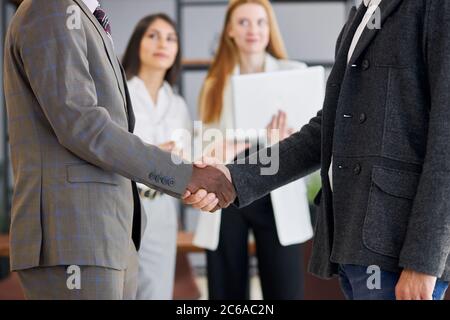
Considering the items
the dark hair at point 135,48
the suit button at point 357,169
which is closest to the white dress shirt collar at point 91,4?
the suit button at point 357,169

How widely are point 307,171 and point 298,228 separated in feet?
3.81

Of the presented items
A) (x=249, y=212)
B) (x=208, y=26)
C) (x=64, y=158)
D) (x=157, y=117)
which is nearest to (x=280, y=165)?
(x=64, y=158)

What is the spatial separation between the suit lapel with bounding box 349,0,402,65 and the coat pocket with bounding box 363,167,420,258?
21 cm

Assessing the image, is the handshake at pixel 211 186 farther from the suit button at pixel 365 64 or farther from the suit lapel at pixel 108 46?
the suit button at pixel 365 64

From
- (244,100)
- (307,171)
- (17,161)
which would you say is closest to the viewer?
(17,161)

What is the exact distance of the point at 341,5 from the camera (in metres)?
4.70

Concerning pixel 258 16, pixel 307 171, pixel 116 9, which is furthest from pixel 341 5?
pixel 307 171

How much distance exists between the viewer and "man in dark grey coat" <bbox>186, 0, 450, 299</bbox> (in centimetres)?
124

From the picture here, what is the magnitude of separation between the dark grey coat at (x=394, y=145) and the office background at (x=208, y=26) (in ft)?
10.8

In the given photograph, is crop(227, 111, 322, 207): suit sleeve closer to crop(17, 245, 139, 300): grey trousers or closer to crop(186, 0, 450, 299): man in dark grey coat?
crop(186, 0, 450, 299): man in dark grey coat

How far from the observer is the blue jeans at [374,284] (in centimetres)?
133
